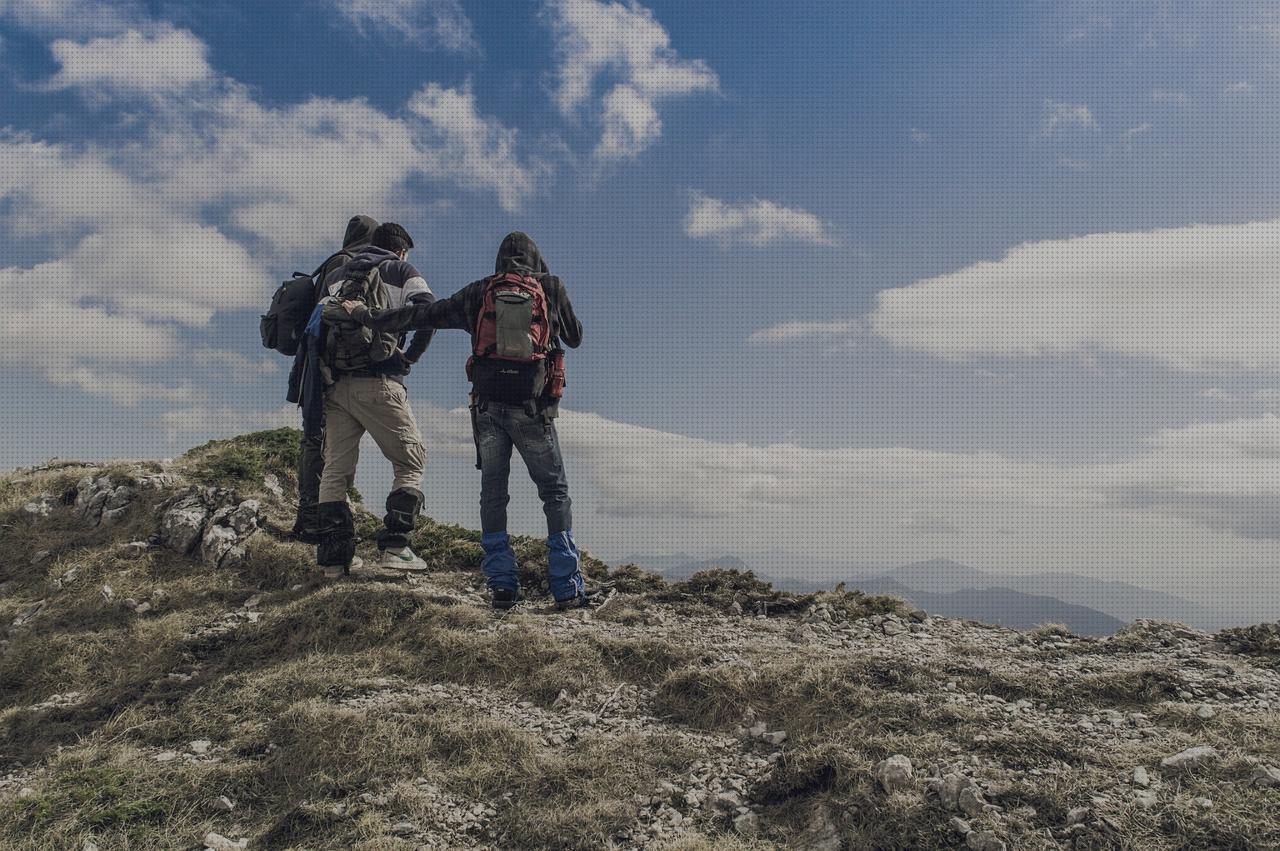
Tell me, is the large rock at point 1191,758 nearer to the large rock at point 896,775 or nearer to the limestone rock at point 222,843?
the large rock at point 896,775

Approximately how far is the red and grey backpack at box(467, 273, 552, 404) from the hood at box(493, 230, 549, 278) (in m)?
0.17

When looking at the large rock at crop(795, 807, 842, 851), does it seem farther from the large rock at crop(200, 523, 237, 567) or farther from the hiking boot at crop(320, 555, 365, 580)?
the large rock at crop(200, 523, 237, 567)

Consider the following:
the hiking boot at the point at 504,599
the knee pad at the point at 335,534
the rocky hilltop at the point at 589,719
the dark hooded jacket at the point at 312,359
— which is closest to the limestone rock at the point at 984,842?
the rocky hilltop at the point at 589,719

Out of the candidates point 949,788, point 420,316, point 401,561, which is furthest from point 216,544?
Answer: point 949,788

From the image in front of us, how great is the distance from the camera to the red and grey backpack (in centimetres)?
772

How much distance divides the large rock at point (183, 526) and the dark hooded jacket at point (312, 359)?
2372mm

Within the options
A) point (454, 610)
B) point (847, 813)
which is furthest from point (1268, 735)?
point (454, 610)

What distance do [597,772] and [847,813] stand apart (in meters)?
1.73

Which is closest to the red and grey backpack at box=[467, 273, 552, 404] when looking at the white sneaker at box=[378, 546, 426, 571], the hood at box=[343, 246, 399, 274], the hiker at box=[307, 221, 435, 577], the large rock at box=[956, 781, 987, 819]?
the hiker at box=[307, 221, 435, 577]

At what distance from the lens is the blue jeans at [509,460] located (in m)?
8.22

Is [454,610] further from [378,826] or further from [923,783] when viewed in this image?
[923,783]

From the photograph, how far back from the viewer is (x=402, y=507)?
914 centimetres

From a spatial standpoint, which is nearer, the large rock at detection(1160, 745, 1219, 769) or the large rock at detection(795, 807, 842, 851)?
the large rock at detection(795, 807, 842, 851)

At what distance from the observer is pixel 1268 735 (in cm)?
501
